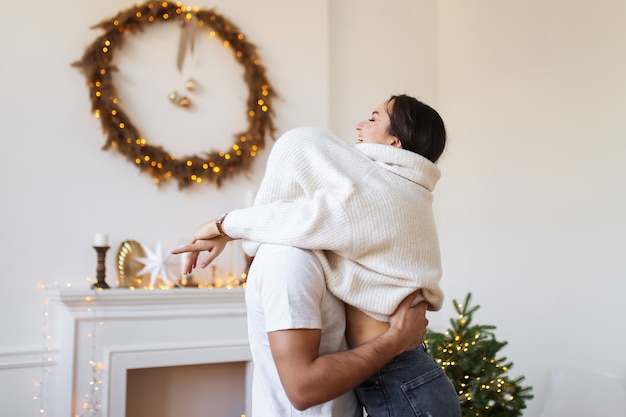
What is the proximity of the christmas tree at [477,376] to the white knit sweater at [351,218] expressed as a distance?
4.36 ft

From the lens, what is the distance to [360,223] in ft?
3.20

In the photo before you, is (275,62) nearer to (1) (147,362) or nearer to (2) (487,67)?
(2) (487,67)

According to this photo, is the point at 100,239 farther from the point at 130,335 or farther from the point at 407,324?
the point at 407,324

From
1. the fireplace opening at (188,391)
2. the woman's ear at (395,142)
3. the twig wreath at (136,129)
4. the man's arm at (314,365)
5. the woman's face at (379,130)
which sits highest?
the twig wreath at (136,129)

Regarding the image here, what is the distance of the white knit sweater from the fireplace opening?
7.39ft

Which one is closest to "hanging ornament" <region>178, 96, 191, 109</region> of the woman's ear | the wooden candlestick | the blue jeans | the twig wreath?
the twig wreath

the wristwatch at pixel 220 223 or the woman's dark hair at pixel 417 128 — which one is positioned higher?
the woman's dark hair at pixel 417 128

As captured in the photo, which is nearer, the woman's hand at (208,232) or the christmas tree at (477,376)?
the woman's hand at (208,232)

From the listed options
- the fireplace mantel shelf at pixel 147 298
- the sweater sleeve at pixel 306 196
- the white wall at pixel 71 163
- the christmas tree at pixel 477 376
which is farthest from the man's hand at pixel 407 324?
the white wall at pixel 71 163

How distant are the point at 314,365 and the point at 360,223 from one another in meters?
0.25

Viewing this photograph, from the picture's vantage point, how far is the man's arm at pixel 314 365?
899 millimetres

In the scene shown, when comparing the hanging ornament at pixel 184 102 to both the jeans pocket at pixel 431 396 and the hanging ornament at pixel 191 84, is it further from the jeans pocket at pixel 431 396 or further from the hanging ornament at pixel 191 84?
the jeans pocket at pixel 431 396

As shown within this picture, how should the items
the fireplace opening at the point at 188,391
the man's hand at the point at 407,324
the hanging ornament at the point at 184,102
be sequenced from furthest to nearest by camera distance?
the hanging ornament at the point at 184,102, the fireplace opening at the point at 188,391, the man's hand at the point at 407,324

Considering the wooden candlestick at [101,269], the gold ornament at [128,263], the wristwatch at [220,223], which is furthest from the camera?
the gold ornament at [128,263]
